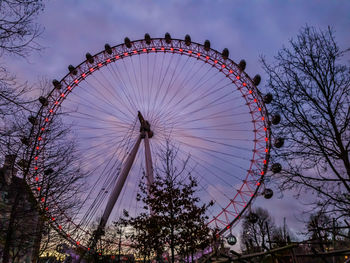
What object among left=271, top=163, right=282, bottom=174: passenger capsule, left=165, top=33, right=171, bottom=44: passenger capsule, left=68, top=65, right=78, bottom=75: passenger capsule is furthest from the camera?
left=165, top=33, right=171, bottom=44: passenger capsule

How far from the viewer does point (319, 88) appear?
795 cm

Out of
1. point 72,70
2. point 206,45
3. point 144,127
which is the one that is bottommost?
point 144,127

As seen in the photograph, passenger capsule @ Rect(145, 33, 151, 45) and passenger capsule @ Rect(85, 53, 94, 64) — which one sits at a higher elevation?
passenger capsule @ Rect(145, 33, 151, 45)

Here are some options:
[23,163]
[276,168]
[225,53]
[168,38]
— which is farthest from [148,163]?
[168,38]

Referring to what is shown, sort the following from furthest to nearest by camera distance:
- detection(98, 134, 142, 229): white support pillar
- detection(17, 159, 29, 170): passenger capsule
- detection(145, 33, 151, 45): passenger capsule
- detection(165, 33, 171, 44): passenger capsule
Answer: detection(145, 33, 151, 45): passenger capsule
detection(165, 33, 171, 44): passenger capsule
detection(98, 134, 142, 229): white support pillar
detection(17, 159, 29, 170): passenger capsule

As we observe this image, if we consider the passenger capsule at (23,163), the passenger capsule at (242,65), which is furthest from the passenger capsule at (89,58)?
the passenger capsule at (23,163)

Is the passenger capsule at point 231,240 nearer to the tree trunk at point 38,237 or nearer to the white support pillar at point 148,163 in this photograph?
the white support pillar at point 148,163

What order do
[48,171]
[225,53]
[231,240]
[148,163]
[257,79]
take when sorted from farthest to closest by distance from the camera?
[225,53], [257,79], [231,240], [148,163], [48,171]

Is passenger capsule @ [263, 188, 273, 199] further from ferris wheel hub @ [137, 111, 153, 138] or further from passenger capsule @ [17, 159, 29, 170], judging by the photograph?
passenger capsule @ [17, 159, 29, 170]

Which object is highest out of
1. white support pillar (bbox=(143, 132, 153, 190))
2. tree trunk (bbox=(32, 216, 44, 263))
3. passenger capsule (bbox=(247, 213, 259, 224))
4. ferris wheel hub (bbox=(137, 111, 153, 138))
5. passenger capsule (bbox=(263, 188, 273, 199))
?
ferris wheel hub (bbox=(137, 111, 153, 138))

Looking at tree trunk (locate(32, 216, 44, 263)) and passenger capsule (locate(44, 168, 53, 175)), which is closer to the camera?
tree trunk (locate(32, 216, 44, 263))

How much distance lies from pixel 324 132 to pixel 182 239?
940 cm

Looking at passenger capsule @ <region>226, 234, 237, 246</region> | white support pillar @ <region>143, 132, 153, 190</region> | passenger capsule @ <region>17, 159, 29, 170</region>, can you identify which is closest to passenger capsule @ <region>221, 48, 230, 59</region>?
white support pillar @ <region>143, 132, 153, 190</region>

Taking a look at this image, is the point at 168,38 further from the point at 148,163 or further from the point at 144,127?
the point at 148,163
